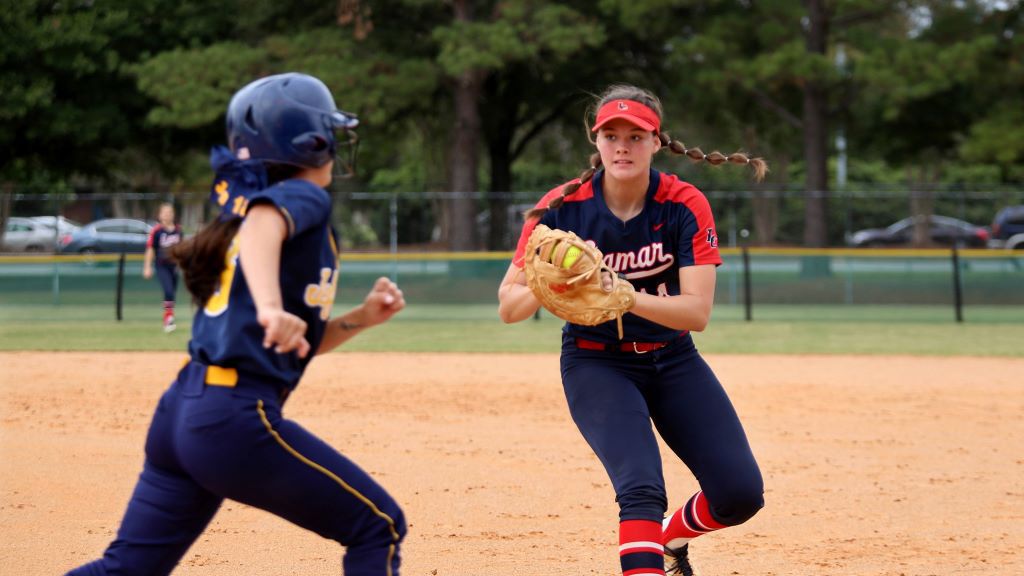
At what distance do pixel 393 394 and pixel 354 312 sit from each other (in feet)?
22.8

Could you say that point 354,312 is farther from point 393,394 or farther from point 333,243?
point 393,394

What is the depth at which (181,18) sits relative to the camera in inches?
1085

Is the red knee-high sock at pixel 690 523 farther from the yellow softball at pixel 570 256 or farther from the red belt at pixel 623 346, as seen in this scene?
the yellow softball at pixel 570 256

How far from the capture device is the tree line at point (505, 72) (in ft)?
79.5

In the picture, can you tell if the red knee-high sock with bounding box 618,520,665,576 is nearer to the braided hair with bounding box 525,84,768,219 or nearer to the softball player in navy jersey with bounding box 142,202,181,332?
the braided hair with bounding box 525,84,768,219

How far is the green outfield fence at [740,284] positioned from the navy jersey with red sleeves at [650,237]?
14683mm

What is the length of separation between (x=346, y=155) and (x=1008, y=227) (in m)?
28.2

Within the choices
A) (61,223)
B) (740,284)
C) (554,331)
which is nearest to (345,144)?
(554,331)

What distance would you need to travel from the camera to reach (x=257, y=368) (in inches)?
112

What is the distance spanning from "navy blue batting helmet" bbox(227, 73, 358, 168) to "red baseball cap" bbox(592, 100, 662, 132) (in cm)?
117

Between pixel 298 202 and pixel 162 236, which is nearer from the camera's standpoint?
pixel 298 202

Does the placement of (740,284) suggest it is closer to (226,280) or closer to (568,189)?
(568,189)

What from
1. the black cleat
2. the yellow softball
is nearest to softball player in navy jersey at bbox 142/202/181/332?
the black cleat

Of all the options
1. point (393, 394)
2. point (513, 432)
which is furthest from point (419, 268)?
point (513, 432)
